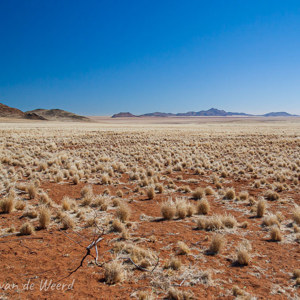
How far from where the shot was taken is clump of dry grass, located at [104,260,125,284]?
13.4ft

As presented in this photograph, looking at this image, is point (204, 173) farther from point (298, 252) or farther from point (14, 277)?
point (14, 277)

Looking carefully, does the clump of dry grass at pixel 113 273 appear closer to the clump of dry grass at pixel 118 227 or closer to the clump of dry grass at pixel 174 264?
the clump of dry grass at pixel 174 264

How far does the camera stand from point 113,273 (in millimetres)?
4121

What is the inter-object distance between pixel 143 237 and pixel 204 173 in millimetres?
9708

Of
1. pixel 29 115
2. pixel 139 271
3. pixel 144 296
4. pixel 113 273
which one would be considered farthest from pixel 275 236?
pixel 29 115

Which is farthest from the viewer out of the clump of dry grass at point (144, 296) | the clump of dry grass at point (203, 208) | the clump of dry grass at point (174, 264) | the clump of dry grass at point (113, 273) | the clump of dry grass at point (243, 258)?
the clump of dry grass at point (203, 208)

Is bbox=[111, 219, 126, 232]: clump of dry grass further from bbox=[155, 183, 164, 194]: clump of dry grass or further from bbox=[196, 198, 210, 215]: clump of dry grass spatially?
bbox=[155, 183, 164, 194]: clump of dry grass

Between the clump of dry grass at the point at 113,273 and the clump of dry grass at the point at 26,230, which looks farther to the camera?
the clump of dry grass at the point at 26,230

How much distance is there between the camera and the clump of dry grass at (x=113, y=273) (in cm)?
408

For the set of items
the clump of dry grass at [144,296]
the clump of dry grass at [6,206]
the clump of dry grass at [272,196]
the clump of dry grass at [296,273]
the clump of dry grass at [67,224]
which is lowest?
the clump of dry grass at [272,196]

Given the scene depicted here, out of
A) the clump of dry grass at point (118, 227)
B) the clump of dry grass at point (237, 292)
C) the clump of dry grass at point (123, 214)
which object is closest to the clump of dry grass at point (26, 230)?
the clump of dry grass at point (118, 227)

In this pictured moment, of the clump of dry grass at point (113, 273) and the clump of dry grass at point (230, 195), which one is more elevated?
the clump of dry grass at point (113, 273)

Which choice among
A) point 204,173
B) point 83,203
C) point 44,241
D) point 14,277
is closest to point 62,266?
point 14,277

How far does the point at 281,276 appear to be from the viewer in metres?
4.35
